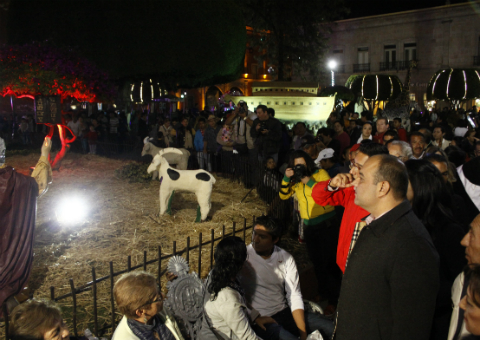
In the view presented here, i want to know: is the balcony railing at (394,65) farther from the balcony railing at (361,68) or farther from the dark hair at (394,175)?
the dark hair at (394,175)

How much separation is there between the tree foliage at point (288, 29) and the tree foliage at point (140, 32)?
5.24m

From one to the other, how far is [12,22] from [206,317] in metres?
15.8

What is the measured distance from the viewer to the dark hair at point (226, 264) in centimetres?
281

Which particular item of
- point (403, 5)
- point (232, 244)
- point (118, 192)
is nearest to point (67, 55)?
point (118, 192)

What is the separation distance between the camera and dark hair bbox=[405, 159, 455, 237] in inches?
114

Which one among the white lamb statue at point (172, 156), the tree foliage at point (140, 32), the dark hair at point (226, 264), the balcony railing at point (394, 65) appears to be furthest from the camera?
the balcony railing at point (394, 65)

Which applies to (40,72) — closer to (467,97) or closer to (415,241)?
(415,241)

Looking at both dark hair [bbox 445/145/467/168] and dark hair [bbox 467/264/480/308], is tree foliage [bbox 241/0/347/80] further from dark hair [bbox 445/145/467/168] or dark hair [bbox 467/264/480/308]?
dark hair [bbox 467/264/480/308]

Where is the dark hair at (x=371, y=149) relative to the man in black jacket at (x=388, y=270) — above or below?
above

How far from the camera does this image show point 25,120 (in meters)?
17.8

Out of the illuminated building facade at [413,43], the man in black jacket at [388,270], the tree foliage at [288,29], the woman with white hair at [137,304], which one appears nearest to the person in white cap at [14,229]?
the woman with white hair at [137,304]

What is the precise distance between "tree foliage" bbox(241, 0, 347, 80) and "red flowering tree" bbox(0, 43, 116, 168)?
1312 cm

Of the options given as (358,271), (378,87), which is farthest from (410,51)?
(358,271)

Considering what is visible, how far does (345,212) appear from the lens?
3.28m
